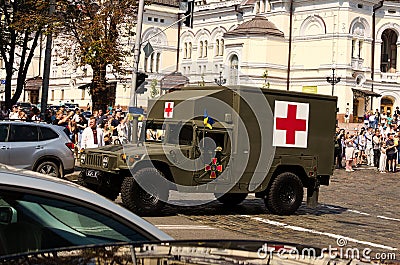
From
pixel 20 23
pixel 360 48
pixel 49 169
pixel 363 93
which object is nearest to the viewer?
pixel 49 169

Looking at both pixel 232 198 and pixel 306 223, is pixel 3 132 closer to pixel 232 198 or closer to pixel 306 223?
pixel 232 198

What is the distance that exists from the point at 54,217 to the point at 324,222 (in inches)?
476

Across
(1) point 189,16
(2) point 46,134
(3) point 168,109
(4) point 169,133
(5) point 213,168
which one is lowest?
(5) point 213,168

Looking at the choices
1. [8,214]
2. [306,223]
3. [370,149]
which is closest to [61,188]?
[8,214]

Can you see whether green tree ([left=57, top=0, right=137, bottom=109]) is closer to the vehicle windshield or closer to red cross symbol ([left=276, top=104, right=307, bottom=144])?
the vehicle windshield

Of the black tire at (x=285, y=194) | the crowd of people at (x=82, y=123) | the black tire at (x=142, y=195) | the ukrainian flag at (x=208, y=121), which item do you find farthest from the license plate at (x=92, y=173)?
the crowd of people at (x=82, y=123)

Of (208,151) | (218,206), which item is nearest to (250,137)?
(208,151)

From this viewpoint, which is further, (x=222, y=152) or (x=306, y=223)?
(x=222, y=152)

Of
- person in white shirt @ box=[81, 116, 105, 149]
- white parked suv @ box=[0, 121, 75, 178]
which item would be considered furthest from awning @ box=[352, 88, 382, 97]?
white parked suv @ box=[0, 121, 75, 178]

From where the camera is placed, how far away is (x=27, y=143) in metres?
19.6

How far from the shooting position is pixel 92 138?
23.5 meters

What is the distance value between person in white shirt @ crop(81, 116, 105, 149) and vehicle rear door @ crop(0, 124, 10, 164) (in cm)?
440

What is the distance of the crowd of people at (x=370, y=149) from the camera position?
35.0 meters

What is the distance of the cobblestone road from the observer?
12945 mm
